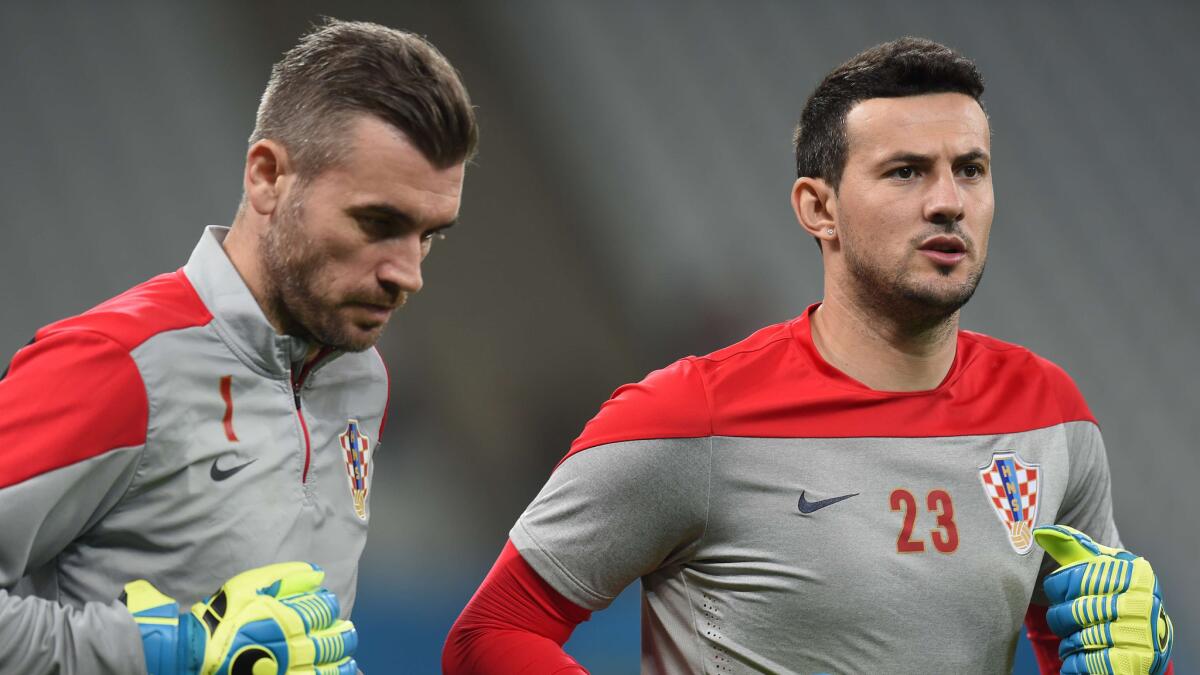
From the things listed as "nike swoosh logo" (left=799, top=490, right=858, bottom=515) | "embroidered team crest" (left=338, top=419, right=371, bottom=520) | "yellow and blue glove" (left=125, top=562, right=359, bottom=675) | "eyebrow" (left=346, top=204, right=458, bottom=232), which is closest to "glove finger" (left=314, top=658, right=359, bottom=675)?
"yellow and blue glove" (left=125, top=562, right=359, bottom=675)

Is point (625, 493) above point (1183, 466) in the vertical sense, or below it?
above

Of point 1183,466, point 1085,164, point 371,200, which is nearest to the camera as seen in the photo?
point 371,200

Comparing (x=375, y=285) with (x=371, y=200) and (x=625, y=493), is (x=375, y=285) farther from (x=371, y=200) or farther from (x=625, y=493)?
(x=625, y=493)

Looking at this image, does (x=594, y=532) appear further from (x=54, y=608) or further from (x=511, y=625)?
(x=54, y=608)

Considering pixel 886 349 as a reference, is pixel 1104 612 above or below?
below

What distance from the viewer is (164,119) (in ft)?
19.0

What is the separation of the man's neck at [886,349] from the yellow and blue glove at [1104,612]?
0.29 m

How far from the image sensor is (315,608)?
1.29 meters

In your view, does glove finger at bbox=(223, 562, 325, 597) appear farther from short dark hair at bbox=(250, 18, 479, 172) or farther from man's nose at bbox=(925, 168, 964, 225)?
man's nose at bbox=(925, 168, 964, 225)

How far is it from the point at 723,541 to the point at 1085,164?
16.6ft

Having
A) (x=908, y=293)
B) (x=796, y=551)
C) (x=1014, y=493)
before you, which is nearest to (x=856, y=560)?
(x=796, y=551)

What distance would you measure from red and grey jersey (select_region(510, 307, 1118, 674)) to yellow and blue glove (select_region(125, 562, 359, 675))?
1.48ft

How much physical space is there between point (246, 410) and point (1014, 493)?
1.06 m

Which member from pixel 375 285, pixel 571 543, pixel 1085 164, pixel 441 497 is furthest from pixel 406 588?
pixel 1085 164
